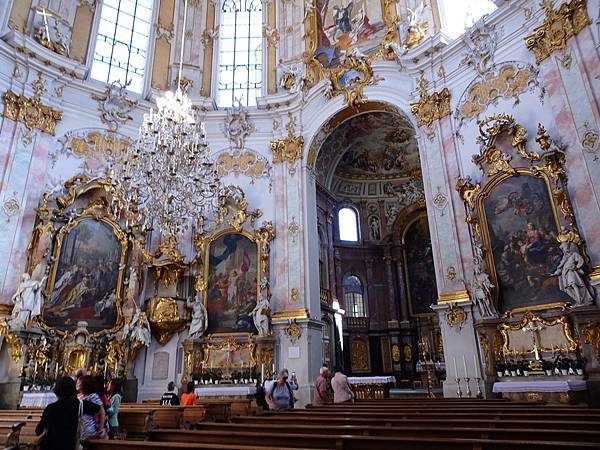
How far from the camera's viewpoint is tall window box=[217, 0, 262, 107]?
1700cm

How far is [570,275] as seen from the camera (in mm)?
8641

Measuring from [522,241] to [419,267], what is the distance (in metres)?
10.1

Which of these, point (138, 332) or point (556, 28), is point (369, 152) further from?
point (138, 332)

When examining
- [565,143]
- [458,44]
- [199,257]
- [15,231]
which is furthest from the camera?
[199,257]

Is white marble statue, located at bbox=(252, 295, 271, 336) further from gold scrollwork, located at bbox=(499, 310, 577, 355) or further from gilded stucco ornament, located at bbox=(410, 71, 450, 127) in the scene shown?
gilded stucco ornament, located at bbox=(410, 71, 450, 127)

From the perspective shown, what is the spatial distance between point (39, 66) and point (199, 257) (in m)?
7.69

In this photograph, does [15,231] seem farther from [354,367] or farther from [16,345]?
[354,367]

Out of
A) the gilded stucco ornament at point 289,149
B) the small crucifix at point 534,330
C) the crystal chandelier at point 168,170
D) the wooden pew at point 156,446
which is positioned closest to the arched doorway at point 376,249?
the gilded stucco ornament at point 289,149

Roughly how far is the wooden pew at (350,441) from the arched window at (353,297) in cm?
1584

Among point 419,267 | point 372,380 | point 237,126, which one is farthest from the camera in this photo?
point 419,267

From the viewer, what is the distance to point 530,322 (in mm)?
9344

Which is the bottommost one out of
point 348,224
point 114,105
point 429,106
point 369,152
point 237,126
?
point 348,224

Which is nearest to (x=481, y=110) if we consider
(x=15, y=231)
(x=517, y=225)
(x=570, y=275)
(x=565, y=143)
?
(x=565, y=143)

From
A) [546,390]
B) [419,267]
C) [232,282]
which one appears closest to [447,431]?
[546,390]
